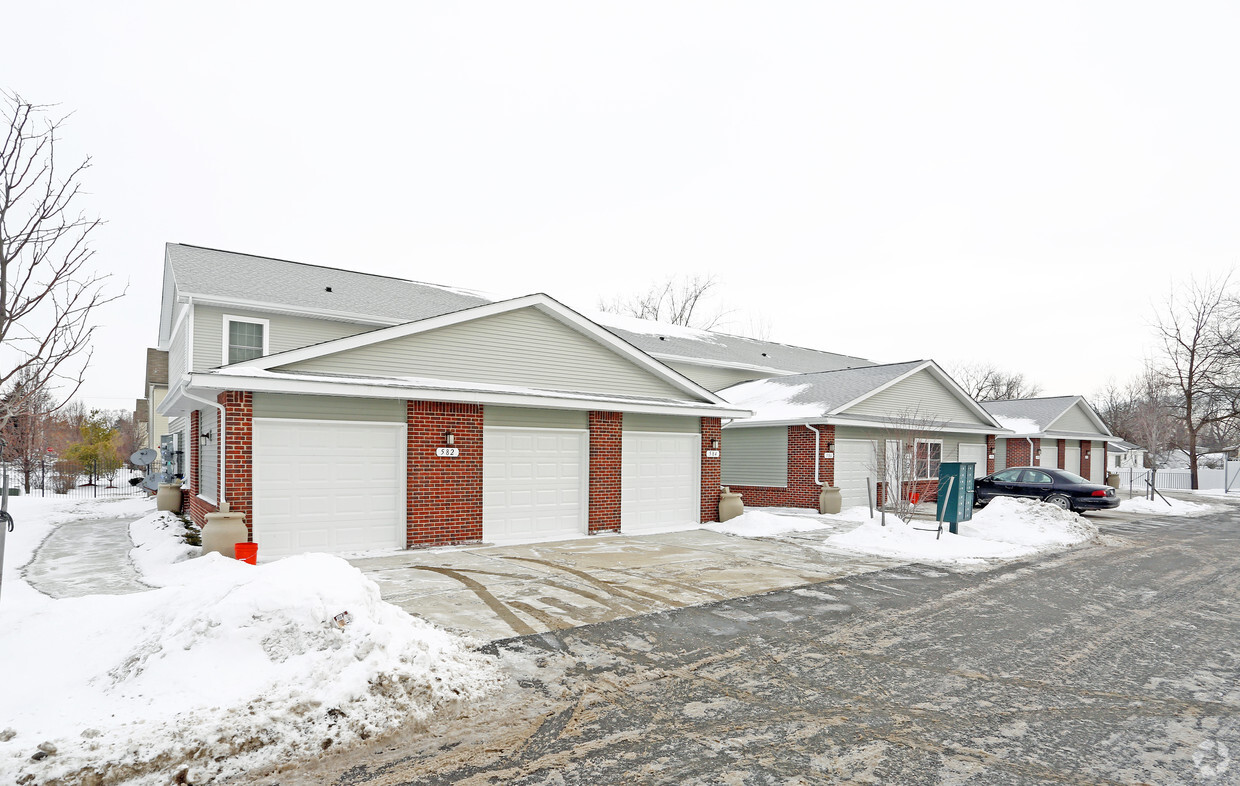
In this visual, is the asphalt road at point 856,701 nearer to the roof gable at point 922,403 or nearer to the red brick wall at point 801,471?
the red brick wall at point 801,471

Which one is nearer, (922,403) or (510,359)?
(510,359)

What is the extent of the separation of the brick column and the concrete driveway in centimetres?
197

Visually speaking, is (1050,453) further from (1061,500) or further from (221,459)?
(221,459)

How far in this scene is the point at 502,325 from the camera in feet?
44.7

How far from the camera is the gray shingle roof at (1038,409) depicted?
95.3ft

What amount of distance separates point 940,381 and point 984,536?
925 cm

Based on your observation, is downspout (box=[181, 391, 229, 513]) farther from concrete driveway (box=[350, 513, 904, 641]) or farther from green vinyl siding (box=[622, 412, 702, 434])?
green vinyl siding (box=[622, 412, 702, 434])

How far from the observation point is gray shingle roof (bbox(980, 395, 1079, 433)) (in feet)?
95.3

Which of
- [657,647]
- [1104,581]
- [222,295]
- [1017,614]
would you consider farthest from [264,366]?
[1104,581]

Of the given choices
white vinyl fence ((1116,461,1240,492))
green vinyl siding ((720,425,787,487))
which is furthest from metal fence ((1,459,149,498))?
white vinyl fence ((1116,461,1240,492))

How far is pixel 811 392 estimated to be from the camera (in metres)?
21.4

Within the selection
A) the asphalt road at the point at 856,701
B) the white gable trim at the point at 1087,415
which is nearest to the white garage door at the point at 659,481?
the asphalt road at the point at 856,701

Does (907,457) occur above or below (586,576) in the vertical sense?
above

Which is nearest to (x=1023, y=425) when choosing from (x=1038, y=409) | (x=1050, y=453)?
(x=1050, y=453)
